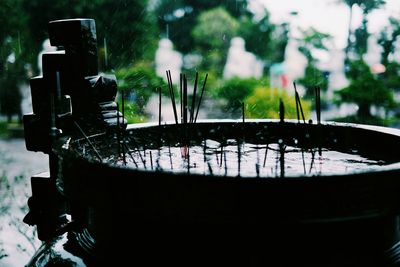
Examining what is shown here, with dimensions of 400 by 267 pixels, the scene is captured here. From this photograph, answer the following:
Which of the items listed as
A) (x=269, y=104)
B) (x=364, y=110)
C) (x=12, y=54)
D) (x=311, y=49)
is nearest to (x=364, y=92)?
(x=364, y=110)

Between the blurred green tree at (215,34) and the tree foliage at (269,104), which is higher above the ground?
the blurred green tree at (215,34)

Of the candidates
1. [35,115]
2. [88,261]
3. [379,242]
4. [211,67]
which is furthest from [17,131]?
[379,242]

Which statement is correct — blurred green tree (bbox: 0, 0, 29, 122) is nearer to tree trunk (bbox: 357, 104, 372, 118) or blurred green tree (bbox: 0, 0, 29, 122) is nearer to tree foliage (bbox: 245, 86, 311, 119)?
tree foliage (bbox: 245, 86, 311, 119)

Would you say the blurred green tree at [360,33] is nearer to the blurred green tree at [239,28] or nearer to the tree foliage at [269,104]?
the blurred green tree at [239,28]

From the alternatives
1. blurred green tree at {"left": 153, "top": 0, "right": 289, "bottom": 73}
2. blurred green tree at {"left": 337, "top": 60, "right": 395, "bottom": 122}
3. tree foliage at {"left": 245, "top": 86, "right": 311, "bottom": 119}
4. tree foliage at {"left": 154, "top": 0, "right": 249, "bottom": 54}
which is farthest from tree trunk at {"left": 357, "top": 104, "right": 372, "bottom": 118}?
tree foliage at {"left": 154, "top": 0, "right": 249, "bottom": 54}

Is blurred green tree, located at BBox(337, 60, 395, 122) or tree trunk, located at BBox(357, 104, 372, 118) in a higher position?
blurred green tree, located at BBox(337, 60, 395, 122)

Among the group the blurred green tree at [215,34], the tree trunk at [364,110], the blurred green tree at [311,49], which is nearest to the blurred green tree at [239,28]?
the blurred green tree at [215,34]

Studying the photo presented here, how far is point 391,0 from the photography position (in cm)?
958

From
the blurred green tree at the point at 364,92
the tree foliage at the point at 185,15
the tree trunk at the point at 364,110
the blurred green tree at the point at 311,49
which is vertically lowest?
the tree trunk at the point at 364,110

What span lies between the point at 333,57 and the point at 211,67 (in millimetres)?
3248

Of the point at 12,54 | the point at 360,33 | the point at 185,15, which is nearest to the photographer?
the point at 12,54

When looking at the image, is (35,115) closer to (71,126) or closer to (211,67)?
(71,126)

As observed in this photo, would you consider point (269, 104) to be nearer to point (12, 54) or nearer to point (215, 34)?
point (215, 34)

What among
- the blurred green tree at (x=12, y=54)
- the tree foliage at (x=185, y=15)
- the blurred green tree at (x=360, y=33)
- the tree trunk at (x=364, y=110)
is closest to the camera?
the blurred green tree at (x=360, y=33)
